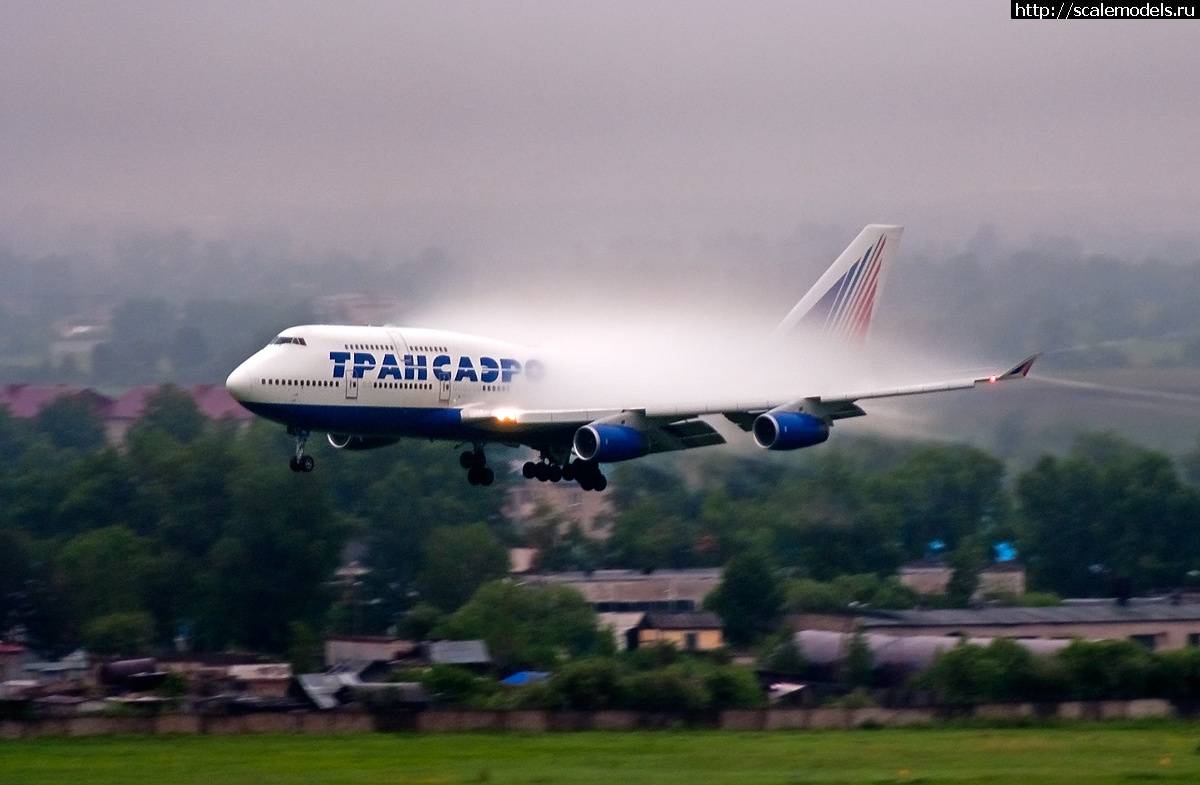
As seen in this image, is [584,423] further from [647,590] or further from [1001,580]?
[1001,580]

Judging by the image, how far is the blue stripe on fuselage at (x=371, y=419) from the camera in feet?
174

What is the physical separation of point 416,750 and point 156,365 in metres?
91.0

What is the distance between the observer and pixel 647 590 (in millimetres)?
99500

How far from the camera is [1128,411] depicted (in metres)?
82.5

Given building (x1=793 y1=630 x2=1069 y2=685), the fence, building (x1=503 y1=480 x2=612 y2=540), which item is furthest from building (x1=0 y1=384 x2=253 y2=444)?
the fence

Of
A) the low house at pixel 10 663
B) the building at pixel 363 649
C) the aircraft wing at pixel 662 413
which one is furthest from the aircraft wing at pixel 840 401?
the low house at pixel 10 663

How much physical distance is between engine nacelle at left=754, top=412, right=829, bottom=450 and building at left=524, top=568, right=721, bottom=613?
41.2m

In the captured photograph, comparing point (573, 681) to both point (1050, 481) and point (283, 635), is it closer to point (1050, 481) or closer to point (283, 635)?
point (283, 635)

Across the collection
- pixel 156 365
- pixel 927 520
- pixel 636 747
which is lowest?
pixel 636 747

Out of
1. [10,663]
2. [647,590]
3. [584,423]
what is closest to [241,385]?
[584,423]

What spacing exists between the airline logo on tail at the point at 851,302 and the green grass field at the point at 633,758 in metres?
12.3

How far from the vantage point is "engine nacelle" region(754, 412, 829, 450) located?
55531 millimetres

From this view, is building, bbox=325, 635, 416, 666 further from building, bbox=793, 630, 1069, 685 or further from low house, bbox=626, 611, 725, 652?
building, bbox=793, 630, 1069, 685

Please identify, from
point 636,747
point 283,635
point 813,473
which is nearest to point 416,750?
point 636,747
